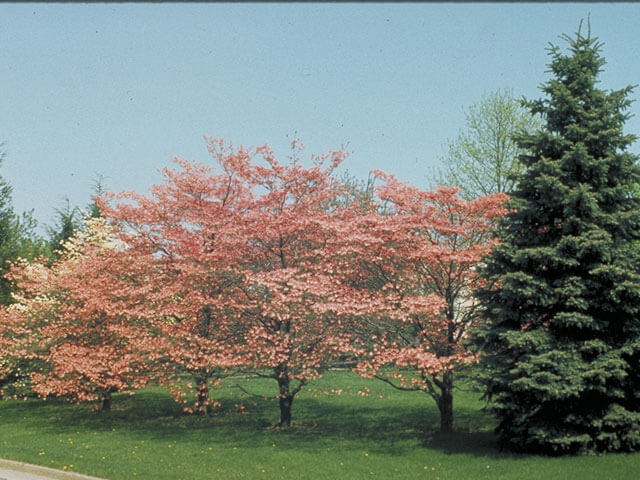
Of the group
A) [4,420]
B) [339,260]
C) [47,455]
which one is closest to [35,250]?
[4,420]

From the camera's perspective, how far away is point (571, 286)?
Result: 10.8 m

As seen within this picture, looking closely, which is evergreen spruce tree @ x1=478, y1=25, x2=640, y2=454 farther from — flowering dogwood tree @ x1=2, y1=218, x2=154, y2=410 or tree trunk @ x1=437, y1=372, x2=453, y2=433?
flowering dogwood tree @ x1=2, y1=218, x2=154, y2=410

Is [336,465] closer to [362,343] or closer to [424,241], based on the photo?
[362,343]

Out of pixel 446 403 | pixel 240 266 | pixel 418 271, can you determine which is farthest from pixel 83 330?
pixel 446 403

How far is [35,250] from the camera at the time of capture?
Answer: 30.4 m

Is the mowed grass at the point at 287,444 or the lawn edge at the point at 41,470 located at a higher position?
the mowed grass at the point at 287,444

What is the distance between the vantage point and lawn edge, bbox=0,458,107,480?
11092 millimetres

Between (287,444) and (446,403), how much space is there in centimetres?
382

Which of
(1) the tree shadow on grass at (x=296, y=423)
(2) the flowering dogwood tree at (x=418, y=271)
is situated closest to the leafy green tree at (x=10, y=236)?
(1) the tree shadow on grass at (x=296, y=423)

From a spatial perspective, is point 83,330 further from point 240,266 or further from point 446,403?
point 446,403

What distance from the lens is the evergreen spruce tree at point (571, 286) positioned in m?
10.6

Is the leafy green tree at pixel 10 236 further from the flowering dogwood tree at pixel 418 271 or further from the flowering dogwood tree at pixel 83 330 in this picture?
the flowering dogwood tree at pixel 418 271

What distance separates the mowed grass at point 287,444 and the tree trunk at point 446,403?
28 centimetres

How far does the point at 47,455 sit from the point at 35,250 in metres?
19.7
